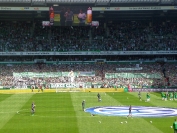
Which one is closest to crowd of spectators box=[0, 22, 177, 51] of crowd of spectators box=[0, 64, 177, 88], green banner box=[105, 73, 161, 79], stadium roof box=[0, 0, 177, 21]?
stadium roof box=[0, 0, 177, 21]

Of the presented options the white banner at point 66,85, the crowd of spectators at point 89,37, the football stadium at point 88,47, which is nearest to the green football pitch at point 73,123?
the football stadium at point 88,47

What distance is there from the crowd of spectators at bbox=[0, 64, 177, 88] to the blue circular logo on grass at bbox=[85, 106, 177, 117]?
34507 millimetres

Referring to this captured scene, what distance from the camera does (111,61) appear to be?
87.4 m

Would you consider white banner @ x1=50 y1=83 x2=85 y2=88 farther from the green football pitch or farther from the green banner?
the green football pitch

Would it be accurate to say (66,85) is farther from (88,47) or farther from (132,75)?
(132,75)

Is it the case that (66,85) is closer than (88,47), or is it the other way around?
(66,85)

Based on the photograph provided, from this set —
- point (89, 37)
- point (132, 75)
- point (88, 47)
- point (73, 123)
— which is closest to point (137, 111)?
point (73, 123)

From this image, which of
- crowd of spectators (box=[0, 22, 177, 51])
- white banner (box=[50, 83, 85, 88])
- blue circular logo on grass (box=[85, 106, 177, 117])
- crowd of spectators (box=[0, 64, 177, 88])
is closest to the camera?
blue circular logo on grass (box=[85, 106, 177, 117])

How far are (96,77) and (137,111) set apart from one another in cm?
4284

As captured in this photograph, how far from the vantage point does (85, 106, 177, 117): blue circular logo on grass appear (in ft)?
118

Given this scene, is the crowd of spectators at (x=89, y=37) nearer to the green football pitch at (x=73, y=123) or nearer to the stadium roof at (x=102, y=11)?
the stadium roof at (x=102, y=11)

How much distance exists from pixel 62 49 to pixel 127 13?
59.0ft

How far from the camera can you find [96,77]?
266 ft

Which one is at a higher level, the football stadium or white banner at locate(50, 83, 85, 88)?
the football stadium
